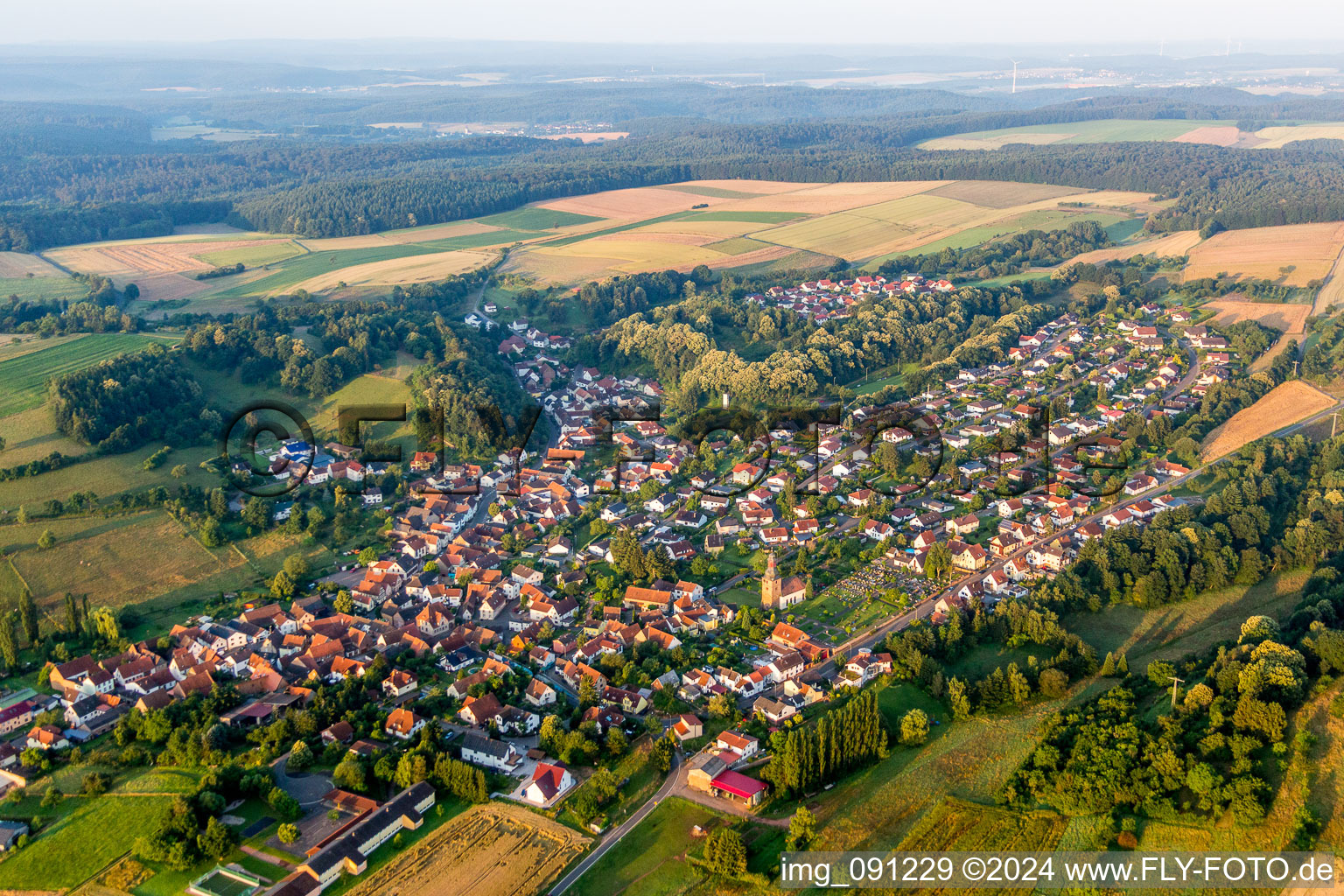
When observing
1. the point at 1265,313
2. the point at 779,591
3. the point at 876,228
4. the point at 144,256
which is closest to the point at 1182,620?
the point at 779,591

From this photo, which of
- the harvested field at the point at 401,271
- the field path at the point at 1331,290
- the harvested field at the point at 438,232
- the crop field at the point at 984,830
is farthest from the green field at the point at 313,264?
the field path at the point at 1331,290

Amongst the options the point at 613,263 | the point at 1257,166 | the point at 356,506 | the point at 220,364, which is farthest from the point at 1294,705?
the point at 1257,166

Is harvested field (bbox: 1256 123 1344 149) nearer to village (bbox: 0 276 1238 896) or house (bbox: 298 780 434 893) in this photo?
village (bbox: 0 276 1238 896)

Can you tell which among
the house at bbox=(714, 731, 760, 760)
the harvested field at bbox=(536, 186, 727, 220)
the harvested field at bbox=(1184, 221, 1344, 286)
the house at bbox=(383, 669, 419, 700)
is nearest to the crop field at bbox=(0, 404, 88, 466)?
the house at bbox=(383, 669, 419, 700)

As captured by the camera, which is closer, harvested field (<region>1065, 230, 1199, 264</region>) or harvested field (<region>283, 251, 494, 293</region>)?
harvested field (<region>283, 251, 494, 293</region>)

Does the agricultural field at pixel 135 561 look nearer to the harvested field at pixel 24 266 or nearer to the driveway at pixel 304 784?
the driveway at pixel 304 784
